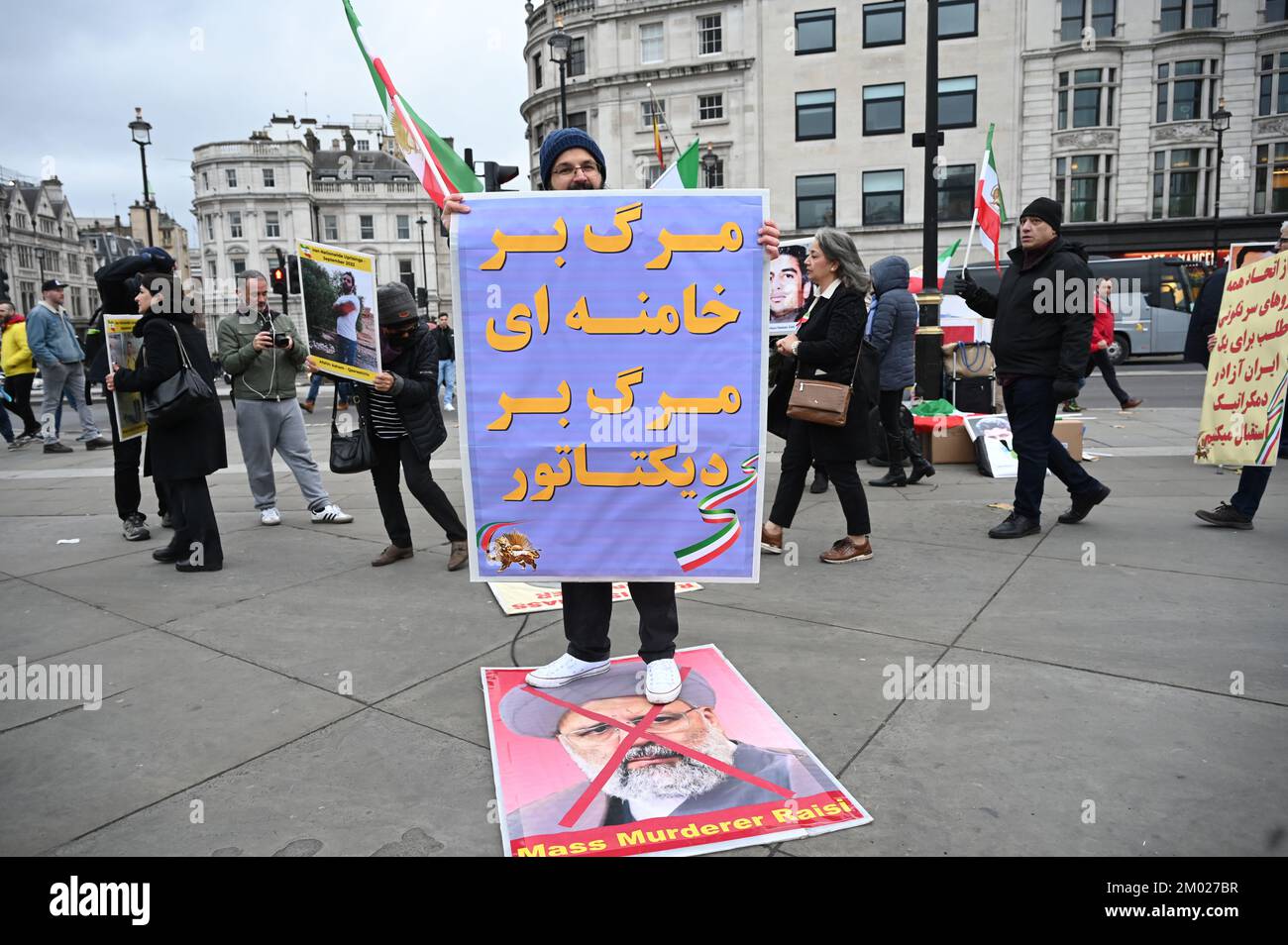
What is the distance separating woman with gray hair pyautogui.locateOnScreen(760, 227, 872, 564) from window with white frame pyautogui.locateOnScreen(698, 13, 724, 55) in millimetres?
34930

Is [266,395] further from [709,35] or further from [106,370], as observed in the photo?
[709,35]

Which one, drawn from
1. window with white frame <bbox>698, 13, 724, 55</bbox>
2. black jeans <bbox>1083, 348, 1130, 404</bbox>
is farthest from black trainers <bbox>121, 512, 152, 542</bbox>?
window with white frame <bbox>698, 13, 724, 55</bbox>

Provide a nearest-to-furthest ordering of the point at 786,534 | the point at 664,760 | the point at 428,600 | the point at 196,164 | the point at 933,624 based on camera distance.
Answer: the point at 664,760 < the point at 933,624 < the point at 428,600 < the point at 786,534 < the point at 196,164

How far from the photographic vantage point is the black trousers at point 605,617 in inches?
134

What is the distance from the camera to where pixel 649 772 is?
283cm

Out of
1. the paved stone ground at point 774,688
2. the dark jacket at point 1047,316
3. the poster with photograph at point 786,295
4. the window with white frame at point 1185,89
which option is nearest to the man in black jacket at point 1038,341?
the dark jacket at point 1047,316

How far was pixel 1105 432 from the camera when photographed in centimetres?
1103

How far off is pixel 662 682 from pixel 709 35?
38.1 m

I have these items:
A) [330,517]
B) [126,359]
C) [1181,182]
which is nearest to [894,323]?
[330,517]

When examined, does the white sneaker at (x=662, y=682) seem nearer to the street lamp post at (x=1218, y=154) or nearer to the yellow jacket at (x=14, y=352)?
the yellow jacket at (x=14, y=352)

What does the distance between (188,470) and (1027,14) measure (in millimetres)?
36460

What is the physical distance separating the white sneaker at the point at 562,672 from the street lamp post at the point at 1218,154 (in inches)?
1238

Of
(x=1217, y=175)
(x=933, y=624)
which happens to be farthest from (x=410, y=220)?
(x=933, y=624)

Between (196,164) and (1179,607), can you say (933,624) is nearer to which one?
(1179,607)
